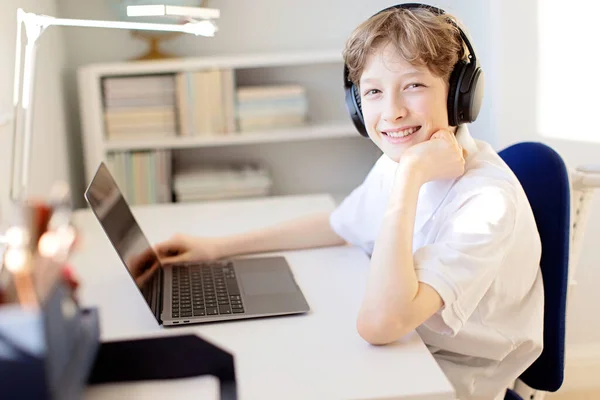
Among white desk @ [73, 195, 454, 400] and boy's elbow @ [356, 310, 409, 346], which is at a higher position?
boy's elbow @ [356, 310, 409, 346]

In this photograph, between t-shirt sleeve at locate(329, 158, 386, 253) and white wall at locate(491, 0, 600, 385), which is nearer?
t-shirt sleeve at locate(329, 158, 386, 253)

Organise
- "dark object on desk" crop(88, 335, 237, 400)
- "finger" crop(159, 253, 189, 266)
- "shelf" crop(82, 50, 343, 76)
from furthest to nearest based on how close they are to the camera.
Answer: "shelf" crop(82, 50, 343, 76), "finger" crop(159, 253, 189, 266), "dark object on desk" crop(88, 335, 237, 400)

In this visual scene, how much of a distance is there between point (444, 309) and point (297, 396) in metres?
0.27

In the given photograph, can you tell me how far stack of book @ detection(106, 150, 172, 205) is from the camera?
2.33 m

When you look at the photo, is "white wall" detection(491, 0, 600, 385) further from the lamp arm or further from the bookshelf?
the lamp arm

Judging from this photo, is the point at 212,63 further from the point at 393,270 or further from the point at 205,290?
the point at 393,270

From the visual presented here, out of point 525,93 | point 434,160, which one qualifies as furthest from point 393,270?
point 525,93

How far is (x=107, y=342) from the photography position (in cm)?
73

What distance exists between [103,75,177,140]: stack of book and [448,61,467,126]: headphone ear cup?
1.25 metres

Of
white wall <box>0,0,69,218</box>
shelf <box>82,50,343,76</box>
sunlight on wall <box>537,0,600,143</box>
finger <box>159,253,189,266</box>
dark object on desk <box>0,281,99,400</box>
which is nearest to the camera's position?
dark object on desk <box>0,281,99,400</box>

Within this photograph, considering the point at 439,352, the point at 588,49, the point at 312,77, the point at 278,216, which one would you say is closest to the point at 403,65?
the point at 439,352

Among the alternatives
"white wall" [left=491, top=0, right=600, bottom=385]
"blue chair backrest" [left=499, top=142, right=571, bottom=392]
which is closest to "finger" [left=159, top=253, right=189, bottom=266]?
"blue chair backrest" [left=499, top=142, right=571, bottom=392]

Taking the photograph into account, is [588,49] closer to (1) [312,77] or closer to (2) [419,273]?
(1) [312,77]

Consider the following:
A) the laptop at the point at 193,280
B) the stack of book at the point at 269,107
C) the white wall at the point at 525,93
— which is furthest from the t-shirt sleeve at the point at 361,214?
the stack of book at the point at 269,107
